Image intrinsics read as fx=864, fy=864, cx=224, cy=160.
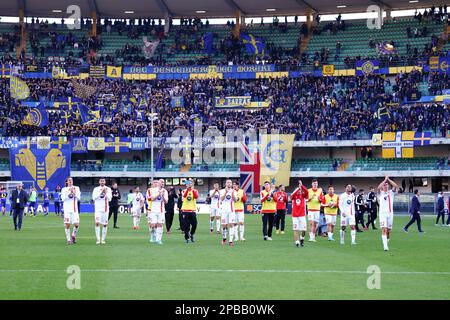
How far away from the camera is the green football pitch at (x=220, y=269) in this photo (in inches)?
688

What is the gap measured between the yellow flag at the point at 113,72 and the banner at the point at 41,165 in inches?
502

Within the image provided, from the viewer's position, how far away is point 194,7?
93.6m

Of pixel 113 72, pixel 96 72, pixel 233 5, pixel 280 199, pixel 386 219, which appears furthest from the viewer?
pixel 233 5

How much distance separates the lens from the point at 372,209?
44781 millimetres

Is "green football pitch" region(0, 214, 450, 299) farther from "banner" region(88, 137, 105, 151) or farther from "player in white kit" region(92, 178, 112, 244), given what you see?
"banner" region(88, 137, 105, 151)

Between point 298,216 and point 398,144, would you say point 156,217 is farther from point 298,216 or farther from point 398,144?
point 398,144

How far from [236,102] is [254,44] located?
11429 millimetres

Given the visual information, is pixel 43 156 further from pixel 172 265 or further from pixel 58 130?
pixel 172 265

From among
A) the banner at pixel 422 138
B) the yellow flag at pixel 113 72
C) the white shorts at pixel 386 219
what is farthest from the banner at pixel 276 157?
the white shorts at pixel 386 219

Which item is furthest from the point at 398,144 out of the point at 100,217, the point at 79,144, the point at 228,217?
the point at 100,217

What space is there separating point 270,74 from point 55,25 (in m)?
25.9

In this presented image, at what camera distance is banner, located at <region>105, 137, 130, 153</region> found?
80.6m

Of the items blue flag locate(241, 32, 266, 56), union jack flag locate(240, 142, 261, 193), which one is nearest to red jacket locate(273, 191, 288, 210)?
union jack flag locate(240, 142, 261, 193)
